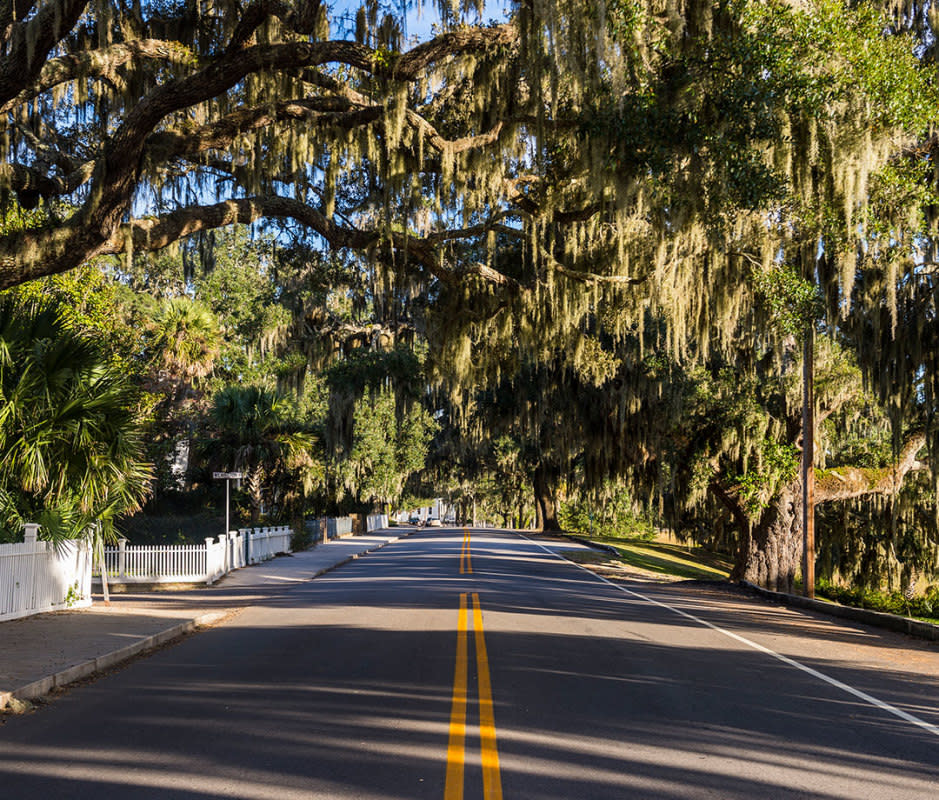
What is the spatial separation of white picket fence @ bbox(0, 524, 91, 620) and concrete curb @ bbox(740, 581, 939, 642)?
41.0 ft

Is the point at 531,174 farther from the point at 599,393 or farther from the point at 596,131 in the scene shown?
the point at 599,393

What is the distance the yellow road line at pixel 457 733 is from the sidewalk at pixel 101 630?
3436 millimetres

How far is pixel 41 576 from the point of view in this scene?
1350 centimetres

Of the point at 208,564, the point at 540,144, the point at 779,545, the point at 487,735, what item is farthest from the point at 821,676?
the point at 779,545

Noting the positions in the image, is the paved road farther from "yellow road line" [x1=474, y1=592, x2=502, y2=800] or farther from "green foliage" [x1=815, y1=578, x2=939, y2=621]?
"green foliage" [x1=815, y1=578, x2=939, y2=621]

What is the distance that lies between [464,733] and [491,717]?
0.54 metres

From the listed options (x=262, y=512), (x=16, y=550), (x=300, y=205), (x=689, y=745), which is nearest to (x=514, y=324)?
(x=300, y=205)

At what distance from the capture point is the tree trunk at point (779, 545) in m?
24.2

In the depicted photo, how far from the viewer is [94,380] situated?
14336 millimetres

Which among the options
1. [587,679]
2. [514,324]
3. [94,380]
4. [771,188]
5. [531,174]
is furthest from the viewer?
[514,324]

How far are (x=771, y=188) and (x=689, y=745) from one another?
279 inches

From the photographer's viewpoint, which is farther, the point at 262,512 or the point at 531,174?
the point at 262,512

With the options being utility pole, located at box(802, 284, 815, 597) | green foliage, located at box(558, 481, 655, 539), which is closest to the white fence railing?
green foliage, located at box(558, 481, 655, 539)

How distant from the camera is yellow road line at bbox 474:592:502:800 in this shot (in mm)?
5000
